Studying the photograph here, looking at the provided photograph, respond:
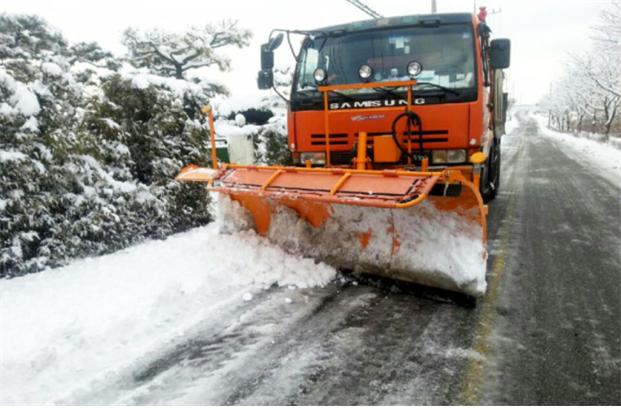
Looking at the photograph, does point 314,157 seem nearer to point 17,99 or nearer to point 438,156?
point 438,156

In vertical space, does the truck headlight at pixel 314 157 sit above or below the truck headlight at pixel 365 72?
below

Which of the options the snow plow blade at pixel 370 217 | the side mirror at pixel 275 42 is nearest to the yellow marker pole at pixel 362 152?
the snow plow blade at pixel 370 217

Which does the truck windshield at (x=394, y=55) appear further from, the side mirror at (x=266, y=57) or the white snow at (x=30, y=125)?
the white snow at (x=30, y=125)

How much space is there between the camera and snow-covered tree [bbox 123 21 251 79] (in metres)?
15.7

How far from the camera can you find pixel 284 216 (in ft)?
15.6

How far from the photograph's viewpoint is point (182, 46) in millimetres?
15836

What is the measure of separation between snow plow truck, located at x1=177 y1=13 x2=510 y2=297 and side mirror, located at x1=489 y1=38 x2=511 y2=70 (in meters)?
0.02

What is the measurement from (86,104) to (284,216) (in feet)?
8.54

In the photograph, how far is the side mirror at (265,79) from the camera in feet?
18.8

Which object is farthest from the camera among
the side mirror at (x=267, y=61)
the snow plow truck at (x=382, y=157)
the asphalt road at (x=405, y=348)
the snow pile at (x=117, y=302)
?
the side mirror at (x=267, y=61)

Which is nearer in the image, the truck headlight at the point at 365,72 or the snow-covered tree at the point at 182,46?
the truck headlight at the point at 365,72

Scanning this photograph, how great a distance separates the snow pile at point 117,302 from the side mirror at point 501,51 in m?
3.06

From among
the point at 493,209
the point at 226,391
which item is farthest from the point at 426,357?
the point at 493,209

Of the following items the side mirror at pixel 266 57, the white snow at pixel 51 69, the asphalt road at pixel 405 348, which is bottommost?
the asphalt road at pixel 405 348
